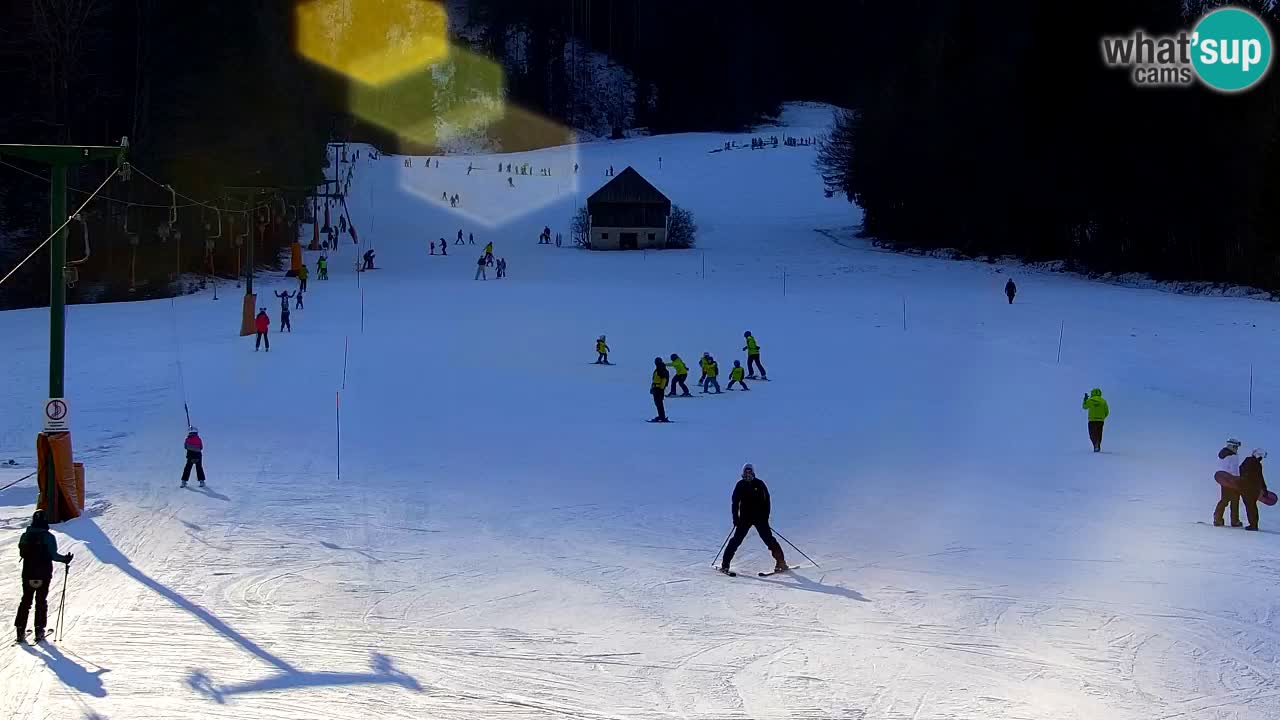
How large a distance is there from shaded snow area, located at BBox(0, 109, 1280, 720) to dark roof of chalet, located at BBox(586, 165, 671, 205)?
31776 mm

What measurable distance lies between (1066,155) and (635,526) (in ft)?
168

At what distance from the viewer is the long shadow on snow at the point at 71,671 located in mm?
8859

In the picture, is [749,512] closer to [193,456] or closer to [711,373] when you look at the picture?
[193,456]

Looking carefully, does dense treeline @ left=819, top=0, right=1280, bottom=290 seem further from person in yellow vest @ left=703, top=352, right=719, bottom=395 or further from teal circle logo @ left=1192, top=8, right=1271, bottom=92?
person in yellow vest @ left=703, top=352, right=719, bottom=395

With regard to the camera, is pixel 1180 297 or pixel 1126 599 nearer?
pixel 1126 599

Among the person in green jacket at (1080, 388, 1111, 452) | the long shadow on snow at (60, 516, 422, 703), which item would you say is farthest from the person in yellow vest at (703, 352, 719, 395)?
the long shadow on snow at (60, 516, 422, 703)

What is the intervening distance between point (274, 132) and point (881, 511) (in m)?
46.0

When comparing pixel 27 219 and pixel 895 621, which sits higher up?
pixel 27 219

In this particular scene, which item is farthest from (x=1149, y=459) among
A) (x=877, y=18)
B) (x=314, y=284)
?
(x=877, y=18)

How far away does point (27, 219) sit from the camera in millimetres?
41375

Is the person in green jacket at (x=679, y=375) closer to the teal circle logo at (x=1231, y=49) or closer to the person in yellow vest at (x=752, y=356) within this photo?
the person in yellow vest at (x=752, y=356)

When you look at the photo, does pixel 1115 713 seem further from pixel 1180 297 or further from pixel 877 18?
pixel 877 18

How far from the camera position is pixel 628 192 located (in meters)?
67.1

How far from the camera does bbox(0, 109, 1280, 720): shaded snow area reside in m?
9.15
